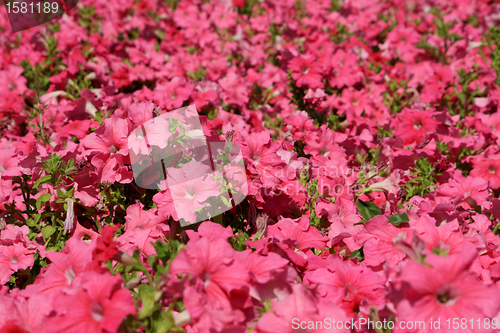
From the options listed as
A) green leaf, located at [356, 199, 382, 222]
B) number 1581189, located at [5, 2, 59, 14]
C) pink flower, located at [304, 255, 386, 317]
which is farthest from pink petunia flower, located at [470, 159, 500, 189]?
number 1581189, located at [5, 2, 59, 14]

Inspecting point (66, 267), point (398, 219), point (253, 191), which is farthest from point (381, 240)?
point (66, 267)

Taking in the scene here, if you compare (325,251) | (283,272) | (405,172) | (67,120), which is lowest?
(325,251)

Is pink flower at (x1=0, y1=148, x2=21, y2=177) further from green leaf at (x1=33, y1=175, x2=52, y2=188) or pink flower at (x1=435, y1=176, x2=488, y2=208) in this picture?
pink flower at (x1=435, y1=176, x2=488, y2=208)

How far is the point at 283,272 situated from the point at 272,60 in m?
3.11

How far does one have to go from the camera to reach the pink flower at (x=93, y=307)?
103cm

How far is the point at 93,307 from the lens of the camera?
108 centimetres

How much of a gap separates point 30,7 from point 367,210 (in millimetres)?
5401

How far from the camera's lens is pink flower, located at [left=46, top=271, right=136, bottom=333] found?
1029 millimetres

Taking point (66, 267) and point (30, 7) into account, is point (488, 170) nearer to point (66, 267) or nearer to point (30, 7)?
point (66, 267)

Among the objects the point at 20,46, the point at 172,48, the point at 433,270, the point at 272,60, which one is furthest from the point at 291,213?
the point at 20,46

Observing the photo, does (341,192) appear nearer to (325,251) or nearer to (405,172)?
(325,251)

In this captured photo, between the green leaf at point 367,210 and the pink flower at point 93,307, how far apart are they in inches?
49.5

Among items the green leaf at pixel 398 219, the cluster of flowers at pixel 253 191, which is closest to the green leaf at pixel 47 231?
the cluster of flowers at pixel 253 191

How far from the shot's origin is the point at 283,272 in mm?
1227
